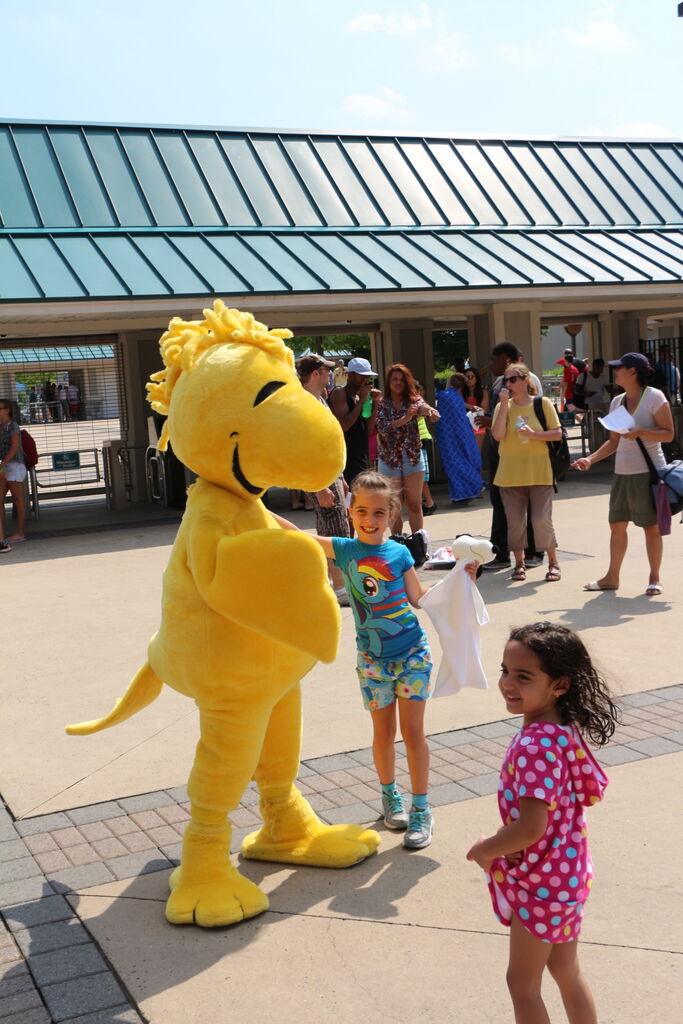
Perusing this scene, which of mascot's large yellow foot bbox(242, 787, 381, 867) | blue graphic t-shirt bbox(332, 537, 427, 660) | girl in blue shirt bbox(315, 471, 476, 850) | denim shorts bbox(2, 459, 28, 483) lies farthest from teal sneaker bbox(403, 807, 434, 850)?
denim shorts bbox(2, 459, 28, 483)

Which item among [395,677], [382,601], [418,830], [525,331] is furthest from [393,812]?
[525,331]

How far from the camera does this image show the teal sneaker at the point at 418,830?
4062 mm

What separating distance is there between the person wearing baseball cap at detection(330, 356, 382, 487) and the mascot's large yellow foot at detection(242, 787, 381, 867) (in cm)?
548

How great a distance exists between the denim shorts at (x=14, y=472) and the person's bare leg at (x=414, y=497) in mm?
5540

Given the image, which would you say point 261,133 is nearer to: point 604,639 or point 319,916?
point 604,639

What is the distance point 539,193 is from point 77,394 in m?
9.35

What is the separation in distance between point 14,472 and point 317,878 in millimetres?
10417

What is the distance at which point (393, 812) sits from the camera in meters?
4.28

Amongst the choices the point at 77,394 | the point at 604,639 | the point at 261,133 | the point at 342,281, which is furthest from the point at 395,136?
the point at 604,639

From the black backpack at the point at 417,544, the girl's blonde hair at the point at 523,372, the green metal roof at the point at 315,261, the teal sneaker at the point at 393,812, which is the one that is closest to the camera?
the teal sneaker at the point at 393,812

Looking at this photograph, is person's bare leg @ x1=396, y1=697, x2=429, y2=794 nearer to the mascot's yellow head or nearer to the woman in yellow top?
the mascot's yellow head

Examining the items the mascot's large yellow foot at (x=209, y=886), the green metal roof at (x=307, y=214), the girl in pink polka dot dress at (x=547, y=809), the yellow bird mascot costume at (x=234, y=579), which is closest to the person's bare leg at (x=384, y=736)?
the yellow bird mascot costume at (x=234, y=579)

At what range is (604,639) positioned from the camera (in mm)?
6945

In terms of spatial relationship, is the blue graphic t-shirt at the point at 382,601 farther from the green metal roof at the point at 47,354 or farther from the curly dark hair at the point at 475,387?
the green metal roof at the point at 47,354
